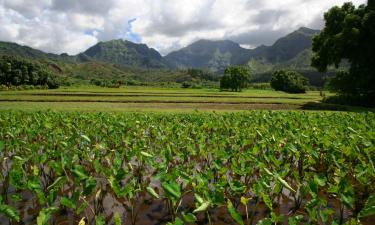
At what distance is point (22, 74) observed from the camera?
88188 mm

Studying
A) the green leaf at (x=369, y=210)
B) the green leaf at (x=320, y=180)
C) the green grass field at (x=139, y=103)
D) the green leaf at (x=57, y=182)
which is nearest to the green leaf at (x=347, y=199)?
the green leaf at (x=369, y=210)

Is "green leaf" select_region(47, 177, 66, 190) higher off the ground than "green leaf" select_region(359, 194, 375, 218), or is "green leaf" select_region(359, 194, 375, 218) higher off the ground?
"green leaf" select_region(359, 194, 375, 218)

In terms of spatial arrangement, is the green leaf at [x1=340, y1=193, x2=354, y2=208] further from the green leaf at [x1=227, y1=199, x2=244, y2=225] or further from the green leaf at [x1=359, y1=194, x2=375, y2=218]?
the green leaf at [x1=227, y1=199, x2=244, y2=225]

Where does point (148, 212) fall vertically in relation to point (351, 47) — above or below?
below

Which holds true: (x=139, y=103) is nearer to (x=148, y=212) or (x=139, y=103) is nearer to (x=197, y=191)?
(x=148, y=212)

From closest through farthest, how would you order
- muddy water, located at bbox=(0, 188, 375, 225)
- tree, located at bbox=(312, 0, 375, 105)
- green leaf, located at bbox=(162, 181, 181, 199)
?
1. green leaf, located at bbox=(162, 181, 181, 199)
2. muddy water, located at bbox=(0, 188, 375, 225)
3. tree, located at bbox=(312, 0, 375, 105)

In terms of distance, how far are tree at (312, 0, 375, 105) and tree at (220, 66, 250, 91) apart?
222ft

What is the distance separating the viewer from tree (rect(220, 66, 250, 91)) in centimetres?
10881

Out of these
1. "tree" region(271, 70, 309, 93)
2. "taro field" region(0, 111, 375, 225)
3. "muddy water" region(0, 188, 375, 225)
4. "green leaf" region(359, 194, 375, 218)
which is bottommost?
"tree" region(271, 70, 309, 93)

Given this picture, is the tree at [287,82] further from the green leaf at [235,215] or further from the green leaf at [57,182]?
the green leaf at [235,215]

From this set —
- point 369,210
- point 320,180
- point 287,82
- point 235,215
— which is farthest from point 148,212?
point 287,82

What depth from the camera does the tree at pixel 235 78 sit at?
357ft

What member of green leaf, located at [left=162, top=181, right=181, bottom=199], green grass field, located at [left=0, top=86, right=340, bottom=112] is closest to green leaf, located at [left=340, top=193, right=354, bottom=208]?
Answer: green leaf, located at [left=162, top=181, right=181, bottom=199]

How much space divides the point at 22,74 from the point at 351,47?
268 feet
